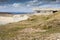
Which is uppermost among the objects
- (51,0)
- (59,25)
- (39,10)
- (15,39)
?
(15,39)

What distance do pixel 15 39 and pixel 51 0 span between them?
26632 mm

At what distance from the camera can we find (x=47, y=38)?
24.7 ft

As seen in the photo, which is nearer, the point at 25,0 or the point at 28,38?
the point at 28,38

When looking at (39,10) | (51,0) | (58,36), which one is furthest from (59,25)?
(51,0)

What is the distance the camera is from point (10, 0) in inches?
1398

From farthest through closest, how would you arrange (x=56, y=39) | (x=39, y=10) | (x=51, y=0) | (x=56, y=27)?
1. (x=51, y=0)
2. (x=39, y=10)
3. (x=56, y=27)
4. (x=56, y=39)

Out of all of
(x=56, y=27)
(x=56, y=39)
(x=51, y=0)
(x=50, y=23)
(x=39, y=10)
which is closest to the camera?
(x=56, y=39)

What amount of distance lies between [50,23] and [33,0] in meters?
24.5

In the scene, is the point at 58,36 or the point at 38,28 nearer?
the point at 58,36

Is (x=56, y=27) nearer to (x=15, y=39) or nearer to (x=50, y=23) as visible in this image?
(x=50, y=23)

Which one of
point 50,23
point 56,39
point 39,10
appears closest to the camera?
point 56,39

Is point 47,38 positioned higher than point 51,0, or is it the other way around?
point 47,38

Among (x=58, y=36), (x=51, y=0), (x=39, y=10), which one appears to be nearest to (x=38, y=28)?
(x=58, y=36)

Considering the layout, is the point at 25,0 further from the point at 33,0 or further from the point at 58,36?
the point at 58,36
